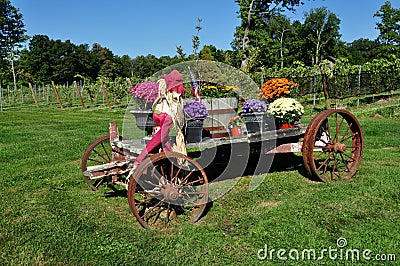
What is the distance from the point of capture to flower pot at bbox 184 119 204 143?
425 centimetres

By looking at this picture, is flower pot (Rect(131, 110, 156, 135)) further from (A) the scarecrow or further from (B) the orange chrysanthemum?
(B) the orange chrysanthemum

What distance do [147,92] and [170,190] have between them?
4.74ft

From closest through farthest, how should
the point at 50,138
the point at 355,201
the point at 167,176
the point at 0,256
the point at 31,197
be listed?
the point at 0,256 → the point at 167,176 → the point at 355,201 → the point at 31,197 → the point at 50,138

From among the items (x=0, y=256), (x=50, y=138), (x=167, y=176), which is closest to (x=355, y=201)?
(x=167, y=176)

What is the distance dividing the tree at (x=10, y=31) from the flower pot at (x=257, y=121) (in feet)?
131

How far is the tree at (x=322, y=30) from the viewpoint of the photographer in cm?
6128

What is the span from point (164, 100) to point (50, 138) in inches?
286

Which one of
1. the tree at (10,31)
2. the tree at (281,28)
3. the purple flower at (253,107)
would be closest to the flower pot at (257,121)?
the purple flower at (253,107)

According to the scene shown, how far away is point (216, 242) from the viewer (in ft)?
11.5

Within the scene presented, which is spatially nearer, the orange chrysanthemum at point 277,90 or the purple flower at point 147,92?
the purple flower at point 147,92

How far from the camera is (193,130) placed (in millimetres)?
4301

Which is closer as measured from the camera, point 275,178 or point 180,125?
point 180,125

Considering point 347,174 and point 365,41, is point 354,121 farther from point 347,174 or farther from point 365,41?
point 365,41

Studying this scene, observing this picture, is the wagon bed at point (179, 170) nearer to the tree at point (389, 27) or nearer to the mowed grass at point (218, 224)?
the mowed grass at point (218, 224)
